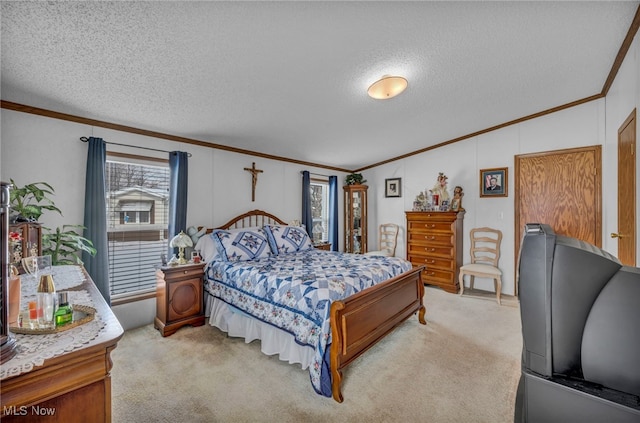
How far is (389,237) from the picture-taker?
18.7 ft

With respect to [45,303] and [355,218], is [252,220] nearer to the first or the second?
[355,218]

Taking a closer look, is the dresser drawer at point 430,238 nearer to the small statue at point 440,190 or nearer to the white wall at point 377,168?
the white wall at point 377,168

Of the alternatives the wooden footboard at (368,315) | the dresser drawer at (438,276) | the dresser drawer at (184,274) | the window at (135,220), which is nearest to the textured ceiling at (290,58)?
the window at (135,220)

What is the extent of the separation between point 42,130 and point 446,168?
546cm

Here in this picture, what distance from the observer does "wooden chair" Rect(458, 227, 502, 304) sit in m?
4.13

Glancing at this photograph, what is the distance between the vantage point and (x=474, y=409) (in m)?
1.88

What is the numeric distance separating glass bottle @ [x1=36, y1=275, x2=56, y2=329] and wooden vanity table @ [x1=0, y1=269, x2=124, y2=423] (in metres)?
0.11

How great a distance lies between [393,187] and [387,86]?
10.7ft

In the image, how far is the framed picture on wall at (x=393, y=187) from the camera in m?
5.56

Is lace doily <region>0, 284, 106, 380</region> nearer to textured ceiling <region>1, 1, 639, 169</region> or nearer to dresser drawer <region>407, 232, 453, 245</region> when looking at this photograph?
textured ceiling <region>1, 1, 639, 169</region>

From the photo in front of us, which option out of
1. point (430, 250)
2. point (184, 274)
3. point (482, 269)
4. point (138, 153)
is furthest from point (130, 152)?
point (482, 269)

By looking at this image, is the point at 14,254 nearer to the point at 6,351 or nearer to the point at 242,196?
the point at 6,351

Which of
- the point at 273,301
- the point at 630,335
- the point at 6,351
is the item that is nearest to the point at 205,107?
the point at 273,301

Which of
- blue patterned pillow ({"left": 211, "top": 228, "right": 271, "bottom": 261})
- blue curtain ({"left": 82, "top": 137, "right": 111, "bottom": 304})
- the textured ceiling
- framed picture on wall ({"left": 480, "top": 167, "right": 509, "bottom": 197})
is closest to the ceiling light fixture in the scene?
the textured ceiling
